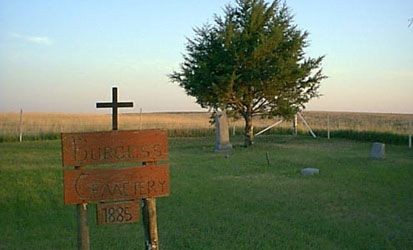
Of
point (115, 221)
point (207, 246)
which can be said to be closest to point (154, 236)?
point (115, 221)

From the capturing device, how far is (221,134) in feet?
81.1

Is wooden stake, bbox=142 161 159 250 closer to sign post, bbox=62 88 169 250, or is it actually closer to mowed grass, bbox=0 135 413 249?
sign post, bbox=62 88 169 250

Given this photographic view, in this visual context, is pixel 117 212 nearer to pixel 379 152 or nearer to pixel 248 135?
pixel 379 152

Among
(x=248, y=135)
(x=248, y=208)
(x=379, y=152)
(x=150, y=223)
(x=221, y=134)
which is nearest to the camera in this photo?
(x=150, y=223)

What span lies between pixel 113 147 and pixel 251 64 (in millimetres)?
19958

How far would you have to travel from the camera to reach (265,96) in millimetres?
26609

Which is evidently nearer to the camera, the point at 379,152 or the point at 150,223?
the point at 150,223

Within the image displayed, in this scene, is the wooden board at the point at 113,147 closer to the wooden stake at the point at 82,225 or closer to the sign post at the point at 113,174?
the sign post at the point at 113,174

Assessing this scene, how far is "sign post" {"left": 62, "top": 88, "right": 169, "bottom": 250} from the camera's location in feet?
18.9

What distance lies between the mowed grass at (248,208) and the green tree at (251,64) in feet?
21.3

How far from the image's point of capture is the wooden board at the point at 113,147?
18.9 feet

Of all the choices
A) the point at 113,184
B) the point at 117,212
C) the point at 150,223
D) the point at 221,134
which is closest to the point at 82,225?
the point at 117,212

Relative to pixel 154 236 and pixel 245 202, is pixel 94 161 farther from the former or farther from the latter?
pixel 245 202

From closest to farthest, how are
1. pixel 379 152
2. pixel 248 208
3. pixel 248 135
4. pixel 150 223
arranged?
pixel 150 223, pixel 248 208, pixel 379 152, pixel 248 135
